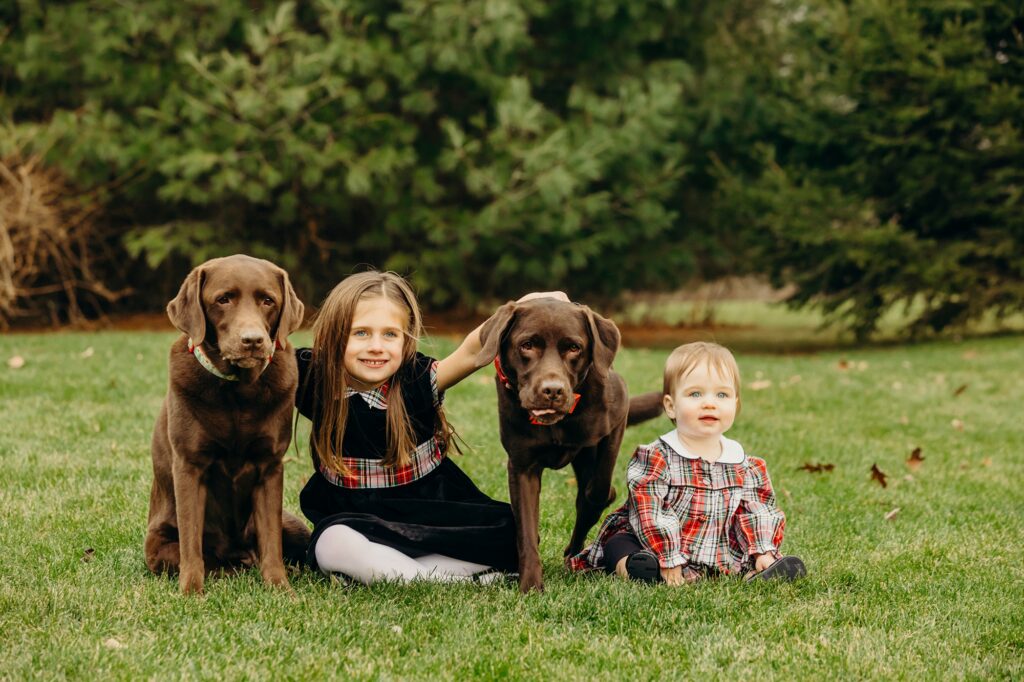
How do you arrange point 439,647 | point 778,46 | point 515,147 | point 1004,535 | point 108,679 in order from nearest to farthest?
1. point 108,679
2. point 439,647
3. point 1004,535
4. point 515,147
5. point 778,46

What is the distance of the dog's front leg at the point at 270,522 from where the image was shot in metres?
3.74

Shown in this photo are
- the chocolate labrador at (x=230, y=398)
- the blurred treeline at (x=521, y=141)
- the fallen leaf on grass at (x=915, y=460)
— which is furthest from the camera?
the blurred treeline at (x=521, y=141)

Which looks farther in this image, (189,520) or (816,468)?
(816,468)

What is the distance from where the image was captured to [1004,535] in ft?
15.6

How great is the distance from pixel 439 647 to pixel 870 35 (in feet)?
39.0

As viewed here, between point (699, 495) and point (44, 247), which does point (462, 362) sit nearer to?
point (699, 495)

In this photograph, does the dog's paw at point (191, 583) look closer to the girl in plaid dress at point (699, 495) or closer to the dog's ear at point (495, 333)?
the dog's ear at point (495, 333)

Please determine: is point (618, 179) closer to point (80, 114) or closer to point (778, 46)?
point (778, 46)

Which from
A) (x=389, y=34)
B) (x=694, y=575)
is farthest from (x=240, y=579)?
(x=389, y=34)

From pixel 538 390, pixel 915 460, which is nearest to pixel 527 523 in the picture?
pixel 538 390

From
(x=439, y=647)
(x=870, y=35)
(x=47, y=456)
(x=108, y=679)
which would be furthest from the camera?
(x=870, y=35)

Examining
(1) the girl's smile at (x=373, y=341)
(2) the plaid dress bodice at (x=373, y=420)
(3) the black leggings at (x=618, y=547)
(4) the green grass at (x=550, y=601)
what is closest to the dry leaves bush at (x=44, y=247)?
(4) the green grass at (x=550, y=601)

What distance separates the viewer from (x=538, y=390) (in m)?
3.52

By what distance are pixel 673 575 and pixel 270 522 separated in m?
1.51
